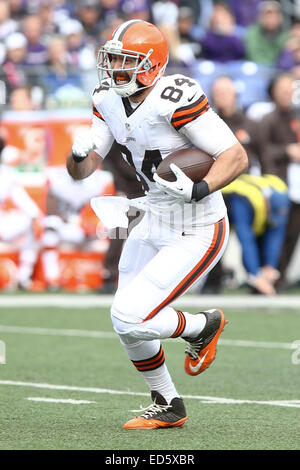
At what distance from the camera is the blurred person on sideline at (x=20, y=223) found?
10961 mm

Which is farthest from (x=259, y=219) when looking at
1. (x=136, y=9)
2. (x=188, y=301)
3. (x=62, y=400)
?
(x=136, y=9)

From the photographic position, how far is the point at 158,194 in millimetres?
4676

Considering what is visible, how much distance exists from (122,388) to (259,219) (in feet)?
15.1

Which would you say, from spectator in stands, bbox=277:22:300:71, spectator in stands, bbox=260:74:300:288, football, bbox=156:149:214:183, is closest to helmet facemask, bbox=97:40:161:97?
football, bbox=156:149:214:183

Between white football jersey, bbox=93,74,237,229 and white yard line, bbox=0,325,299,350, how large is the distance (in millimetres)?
2901

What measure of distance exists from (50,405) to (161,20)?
929 centimetres

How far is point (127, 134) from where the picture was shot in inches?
182

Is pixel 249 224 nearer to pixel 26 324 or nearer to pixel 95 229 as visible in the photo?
pixel 95 229

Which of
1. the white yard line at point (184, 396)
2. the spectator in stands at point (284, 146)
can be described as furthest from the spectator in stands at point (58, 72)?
the white yard line at point (184, 396)

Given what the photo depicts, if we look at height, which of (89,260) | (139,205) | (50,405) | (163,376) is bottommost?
(89,260)

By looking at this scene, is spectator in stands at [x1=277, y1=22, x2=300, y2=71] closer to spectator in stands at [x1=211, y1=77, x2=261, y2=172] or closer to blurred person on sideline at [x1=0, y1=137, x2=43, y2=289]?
spectator in stands at [x1=211, y1=77, x2=261, y2=172]

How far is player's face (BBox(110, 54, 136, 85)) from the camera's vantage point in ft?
14.8
